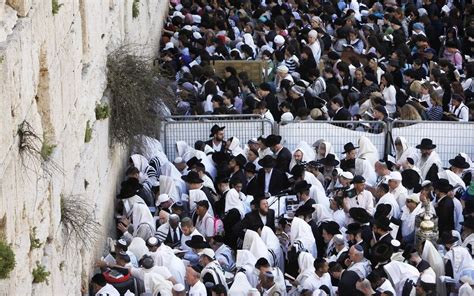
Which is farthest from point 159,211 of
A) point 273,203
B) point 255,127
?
point 255,127

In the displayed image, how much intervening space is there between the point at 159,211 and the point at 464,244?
3.86m

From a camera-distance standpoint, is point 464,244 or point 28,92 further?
point 464,244

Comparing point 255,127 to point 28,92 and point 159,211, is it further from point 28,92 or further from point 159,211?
point 28,92

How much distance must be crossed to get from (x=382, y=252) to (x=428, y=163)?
329cm

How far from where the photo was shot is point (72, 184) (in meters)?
11.9

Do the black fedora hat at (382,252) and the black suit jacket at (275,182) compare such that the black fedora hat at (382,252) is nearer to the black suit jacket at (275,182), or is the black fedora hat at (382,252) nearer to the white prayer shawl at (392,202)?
the white prayer shawl at (392,202)

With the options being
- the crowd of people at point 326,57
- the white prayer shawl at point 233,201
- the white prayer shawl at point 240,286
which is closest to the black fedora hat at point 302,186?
the white prayer shawl at point 233,201

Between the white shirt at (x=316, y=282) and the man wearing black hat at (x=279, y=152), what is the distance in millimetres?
3484

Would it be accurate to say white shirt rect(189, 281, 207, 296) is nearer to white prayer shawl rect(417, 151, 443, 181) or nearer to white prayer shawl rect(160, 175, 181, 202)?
white prayer shawl rect(160, 175, 181, 202)

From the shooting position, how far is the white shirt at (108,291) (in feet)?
41.4

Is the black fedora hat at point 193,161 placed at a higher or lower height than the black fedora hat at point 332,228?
higher

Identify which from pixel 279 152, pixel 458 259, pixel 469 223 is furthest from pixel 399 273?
pixel 279 152

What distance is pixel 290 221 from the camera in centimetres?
1498

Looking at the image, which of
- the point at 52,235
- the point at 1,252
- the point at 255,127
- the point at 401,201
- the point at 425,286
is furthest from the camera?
the point at 255,127
